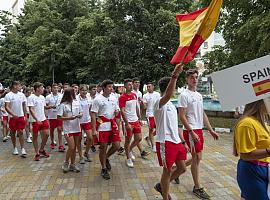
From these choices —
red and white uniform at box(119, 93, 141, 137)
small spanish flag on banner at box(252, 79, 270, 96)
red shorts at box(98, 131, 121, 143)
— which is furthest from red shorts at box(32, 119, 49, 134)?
small spanish flag on banner at box(252, 79, 270, 96)

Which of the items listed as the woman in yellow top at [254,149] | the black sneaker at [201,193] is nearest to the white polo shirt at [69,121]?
the black sneaker at [201,193]

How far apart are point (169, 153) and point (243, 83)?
205 cm

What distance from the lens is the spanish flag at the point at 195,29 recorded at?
3748mm

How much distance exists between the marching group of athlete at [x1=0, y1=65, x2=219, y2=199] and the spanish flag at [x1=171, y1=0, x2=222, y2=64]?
190mm

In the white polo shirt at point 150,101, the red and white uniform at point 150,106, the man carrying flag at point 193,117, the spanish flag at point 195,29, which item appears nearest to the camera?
the spanish flag at point 195,29

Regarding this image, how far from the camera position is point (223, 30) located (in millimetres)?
15812

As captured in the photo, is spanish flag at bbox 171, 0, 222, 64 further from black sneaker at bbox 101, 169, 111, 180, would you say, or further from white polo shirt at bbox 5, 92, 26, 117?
white polo shirt at bbox 5, 92, 26, 117

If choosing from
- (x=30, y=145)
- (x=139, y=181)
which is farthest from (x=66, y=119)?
(x=30, y=145)

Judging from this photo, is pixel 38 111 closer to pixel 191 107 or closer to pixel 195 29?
pixel 191 107

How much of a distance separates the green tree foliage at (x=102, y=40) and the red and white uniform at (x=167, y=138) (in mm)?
16284

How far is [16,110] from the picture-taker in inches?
341

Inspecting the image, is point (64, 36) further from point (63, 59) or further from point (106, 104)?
point (106, 104)

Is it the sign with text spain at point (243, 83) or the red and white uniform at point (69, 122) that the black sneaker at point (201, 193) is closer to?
the sign with text spain at point (243, 83)

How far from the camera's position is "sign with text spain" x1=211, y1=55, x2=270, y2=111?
2.88 metres
